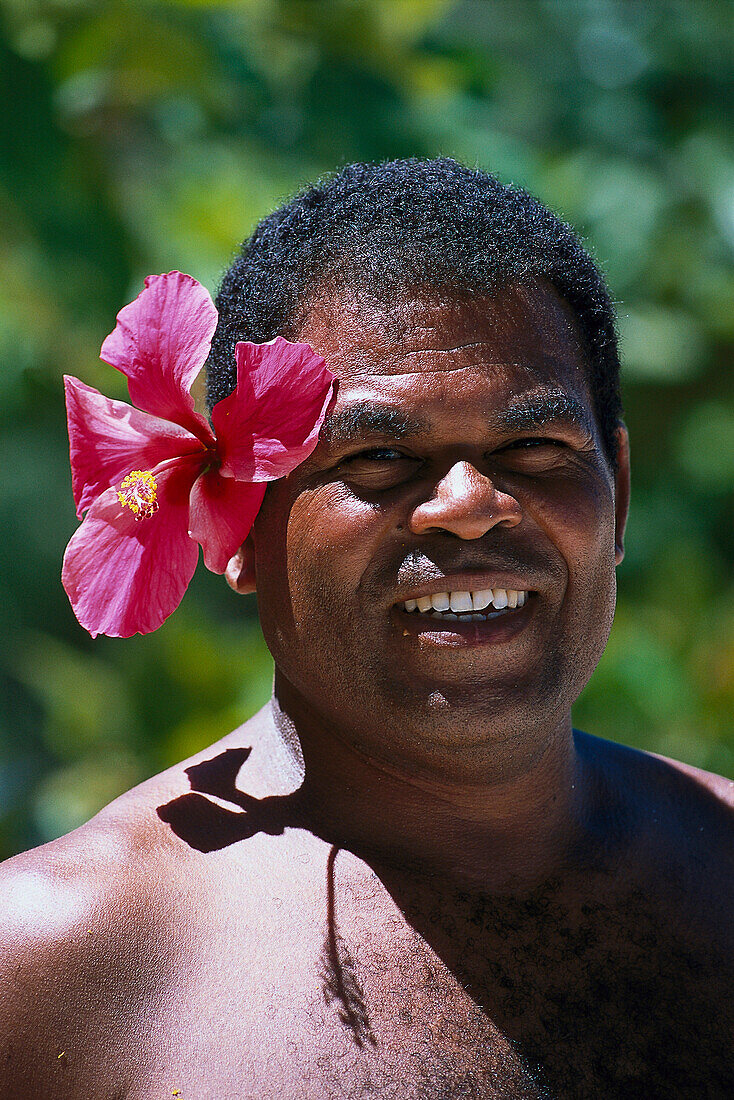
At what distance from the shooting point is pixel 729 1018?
220 centimetres

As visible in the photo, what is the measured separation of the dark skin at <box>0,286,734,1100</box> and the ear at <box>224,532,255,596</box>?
0.01 meters

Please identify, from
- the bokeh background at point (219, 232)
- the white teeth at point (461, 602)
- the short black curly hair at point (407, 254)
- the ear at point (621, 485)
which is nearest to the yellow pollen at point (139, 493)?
the short black curly hair at point (407, 254)

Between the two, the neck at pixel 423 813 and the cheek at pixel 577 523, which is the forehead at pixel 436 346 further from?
the neck at pixel 423 813

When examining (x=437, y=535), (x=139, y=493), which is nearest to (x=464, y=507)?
(x=437, y=535)

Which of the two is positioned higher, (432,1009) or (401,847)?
(401,847)

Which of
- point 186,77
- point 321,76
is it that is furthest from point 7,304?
point 321,76

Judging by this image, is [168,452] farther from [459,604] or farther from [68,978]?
[68,978]

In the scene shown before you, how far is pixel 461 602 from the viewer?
6.75 ft

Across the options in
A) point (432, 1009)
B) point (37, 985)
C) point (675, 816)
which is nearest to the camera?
point (37, 985)

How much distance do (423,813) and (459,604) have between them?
0.42 m

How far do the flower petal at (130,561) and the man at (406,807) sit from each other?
A: 16 cm

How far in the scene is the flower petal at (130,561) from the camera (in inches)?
83.7

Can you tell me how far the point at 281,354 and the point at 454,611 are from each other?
507mm

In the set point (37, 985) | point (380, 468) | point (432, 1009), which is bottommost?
point (432, 1009)
